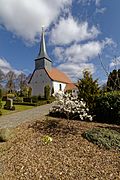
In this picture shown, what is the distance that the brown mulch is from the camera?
179 inches

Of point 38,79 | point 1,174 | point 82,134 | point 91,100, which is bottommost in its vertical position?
point 1,174

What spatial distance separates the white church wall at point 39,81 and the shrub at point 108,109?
31.0 m

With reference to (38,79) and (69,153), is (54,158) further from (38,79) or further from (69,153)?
(38,79)

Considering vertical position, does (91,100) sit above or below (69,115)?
above

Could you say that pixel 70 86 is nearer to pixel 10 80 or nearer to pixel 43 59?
pixel 43 59

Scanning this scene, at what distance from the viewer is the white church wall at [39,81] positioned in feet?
140

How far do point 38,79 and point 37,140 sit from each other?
37307 millimetres

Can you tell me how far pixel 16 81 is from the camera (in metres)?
52.7

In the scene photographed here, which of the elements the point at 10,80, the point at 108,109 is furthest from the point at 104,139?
the point at 10,80

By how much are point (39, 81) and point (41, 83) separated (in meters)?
0.68

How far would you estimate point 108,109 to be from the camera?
35.7 feet

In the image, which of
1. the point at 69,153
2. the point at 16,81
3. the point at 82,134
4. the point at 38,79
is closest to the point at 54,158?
the point at 69,153

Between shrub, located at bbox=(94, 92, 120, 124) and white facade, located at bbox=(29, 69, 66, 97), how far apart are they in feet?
Answer: 99.4

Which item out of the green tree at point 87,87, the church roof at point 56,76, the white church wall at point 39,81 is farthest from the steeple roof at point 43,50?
the green tree at point 87,87
